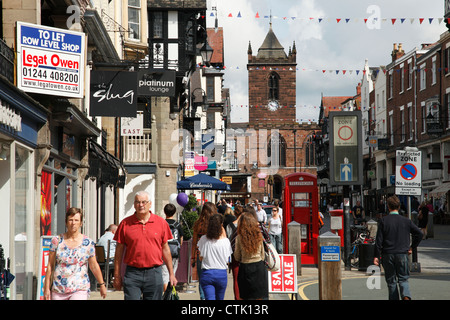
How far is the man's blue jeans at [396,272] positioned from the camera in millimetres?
10344

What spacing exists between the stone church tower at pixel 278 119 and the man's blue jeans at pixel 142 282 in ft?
339

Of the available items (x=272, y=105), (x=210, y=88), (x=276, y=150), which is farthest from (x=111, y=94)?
(x=272, y=105)

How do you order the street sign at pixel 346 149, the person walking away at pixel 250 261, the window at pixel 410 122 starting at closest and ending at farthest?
the person walking away at pixel 250 261
the street sign at pixel 346 149
the window at pixel 410 122

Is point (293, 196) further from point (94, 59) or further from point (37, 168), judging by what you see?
point (37, 168)

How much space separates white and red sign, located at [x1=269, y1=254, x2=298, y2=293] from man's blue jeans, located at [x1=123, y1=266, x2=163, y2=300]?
127 inches

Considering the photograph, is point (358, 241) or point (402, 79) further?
point (402, 79)

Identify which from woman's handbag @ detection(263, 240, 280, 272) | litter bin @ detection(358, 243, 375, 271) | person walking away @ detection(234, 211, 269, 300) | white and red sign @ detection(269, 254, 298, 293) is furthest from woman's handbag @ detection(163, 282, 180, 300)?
litter bin @ detection(358, 243, 375, 271)

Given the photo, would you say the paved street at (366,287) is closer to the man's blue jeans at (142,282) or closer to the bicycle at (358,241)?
the bicycle at (358,241)

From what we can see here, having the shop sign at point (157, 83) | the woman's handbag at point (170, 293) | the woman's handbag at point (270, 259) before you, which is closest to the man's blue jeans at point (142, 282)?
the woman's handbag at point (270, 259)

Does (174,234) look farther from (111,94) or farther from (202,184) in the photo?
(202,184)

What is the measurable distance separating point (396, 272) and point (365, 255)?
682 cm

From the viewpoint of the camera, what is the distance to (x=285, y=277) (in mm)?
11242

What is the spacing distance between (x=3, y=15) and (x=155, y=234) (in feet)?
17.8

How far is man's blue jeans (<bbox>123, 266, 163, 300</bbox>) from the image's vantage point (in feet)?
27.1
